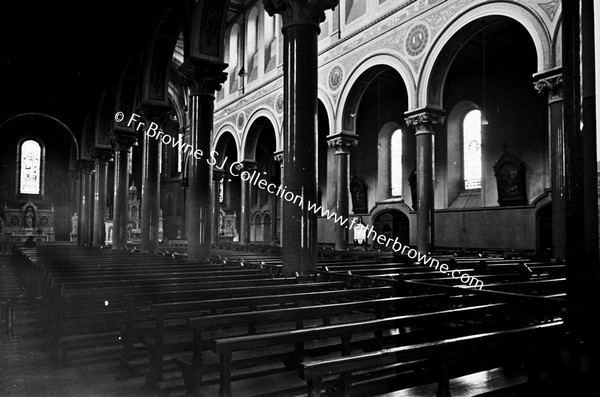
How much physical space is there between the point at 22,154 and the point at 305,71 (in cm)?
2640

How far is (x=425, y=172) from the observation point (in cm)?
1344

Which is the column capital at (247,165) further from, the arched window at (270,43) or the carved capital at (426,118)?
the carved capital at (426,118)

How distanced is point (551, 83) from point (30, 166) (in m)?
28.0

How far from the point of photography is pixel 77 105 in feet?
72.1

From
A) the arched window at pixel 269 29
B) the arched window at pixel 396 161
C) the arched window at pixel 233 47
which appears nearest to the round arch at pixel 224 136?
the arched window at pixel 233 47

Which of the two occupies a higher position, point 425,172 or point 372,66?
point 372,66

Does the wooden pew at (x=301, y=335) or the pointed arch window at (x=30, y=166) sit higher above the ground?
the pointed arch window at (x=30, y=166)

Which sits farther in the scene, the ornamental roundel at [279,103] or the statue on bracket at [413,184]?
the ornamental roundel at [279,103]

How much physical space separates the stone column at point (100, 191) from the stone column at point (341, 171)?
9362mm

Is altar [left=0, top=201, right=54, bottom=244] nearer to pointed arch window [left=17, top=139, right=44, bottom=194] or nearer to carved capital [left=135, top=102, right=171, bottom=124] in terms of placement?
pointed arch window [left=17, top=139, right=44, bottom=194]

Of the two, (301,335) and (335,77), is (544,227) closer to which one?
(335,77)

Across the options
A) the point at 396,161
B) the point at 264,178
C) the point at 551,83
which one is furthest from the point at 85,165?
the point at 551,83

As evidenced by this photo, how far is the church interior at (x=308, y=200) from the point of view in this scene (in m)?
3.25

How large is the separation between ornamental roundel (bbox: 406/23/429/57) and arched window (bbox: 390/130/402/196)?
656 centimetres
